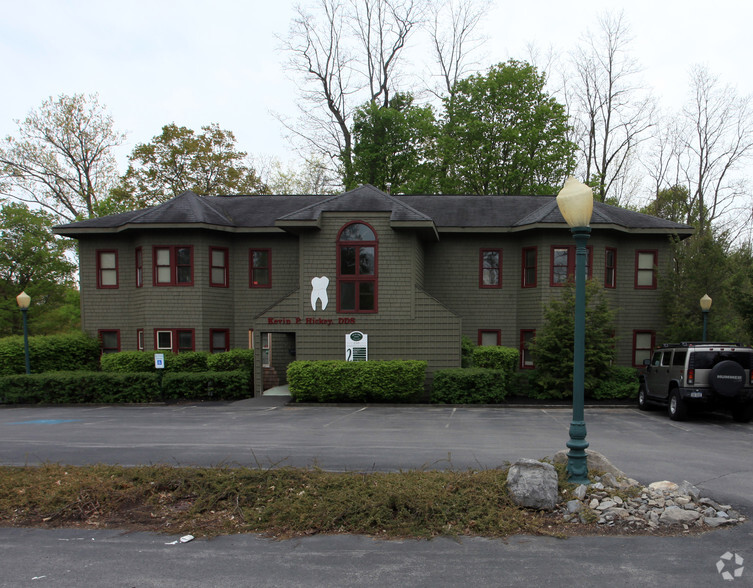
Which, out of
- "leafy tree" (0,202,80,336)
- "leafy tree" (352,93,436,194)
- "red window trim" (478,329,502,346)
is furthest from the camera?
"leafy tree" (352,93,436,194)

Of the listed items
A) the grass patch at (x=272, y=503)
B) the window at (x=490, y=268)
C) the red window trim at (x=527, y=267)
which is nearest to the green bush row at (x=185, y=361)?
the window at (x=490, y=268)

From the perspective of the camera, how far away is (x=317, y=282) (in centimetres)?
1788

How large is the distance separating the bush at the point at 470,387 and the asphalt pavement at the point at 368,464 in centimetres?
67

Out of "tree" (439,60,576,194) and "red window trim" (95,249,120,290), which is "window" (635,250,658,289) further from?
"red window trim" (95,249,120,290)

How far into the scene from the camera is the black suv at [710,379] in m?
12.0

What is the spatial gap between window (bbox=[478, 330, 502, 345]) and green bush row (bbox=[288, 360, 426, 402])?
4.87m

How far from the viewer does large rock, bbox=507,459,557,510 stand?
6066 millimetres

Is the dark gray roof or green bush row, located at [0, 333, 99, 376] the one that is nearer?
the dark gray roof

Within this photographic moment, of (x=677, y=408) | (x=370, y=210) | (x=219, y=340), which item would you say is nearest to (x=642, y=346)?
(x=677, y=408)

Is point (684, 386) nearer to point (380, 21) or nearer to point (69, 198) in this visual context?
point (380, 21)

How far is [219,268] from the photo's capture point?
20531 millimetres

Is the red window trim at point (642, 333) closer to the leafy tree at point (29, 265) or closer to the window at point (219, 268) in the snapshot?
the window at point (219, 268)

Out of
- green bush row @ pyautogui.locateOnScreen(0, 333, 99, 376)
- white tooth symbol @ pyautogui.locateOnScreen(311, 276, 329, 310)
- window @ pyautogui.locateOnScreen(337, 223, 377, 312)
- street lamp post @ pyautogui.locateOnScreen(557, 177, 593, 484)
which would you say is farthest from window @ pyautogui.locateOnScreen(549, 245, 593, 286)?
green bush row @ pyautogui.locateOnScreen(0, 333, 99, 376)

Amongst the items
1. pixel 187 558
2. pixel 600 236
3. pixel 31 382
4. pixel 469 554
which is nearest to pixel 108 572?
pixel 187 558
